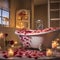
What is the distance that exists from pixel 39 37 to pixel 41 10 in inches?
67.7

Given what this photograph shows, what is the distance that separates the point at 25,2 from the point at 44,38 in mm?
1603

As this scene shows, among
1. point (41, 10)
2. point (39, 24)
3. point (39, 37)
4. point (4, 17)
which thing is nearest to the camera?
point (39, 37)

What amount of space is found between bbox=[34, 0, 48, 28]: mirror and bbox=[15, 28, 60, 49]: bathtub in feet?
4.78

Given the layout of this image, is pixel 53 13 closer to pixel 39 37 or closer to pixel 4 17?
pixel 4 17

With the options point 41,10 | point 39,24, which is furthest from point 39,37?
point 41,10

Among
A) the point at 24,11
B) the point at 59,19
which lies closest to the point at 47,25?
the point at 59,19

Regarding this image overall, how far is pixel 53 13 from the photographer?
3.17 meters

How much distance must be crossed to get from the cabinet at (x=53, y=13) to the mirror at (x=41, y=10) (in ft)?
0.50

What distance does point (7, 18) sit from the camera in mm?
2801

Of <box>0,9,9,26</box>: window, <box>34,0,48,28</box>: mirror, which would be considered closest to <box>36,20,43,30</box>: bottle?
<box>34,0,48,28</box>: mirror

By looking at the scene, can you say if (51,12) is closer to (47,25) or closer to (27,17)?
(47,25)

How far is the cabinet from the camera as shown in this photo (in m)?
3.15

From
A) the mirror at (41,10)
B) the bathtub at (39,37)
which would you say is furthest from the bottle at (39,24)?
the bathtub at (39,37)

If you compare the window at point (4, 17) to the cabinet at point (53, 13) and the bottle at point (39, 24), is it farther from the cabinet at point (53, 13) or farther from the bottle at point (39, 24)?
the cabinet at point (53, 13)
